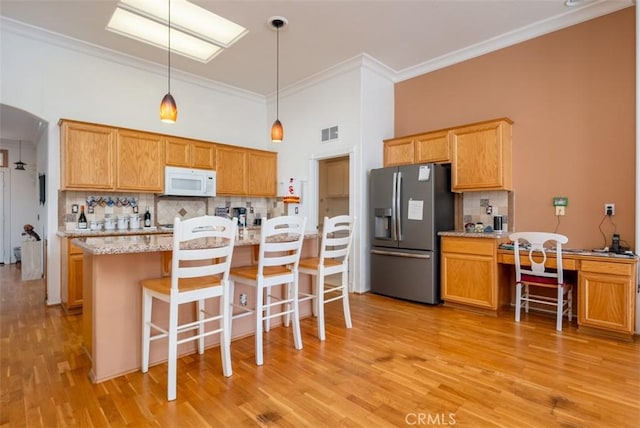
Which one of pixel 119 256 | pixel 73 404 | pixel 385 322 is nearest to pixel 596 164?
pixel 385 322

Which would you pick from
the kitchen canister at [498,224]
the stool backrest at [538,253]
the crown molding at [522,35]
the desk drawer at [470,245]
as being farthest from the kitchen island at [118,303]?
the crown molding at [522,35]

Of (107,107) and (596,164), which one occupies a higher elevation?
(107,107)

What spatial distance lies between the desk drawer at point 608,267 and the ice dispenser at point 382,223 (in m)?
2.02

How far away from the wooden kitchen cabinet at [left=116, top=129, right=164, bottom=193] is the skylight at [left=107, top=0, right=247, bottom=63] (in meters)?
1.19

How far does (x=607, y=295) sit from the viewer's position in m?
3.00

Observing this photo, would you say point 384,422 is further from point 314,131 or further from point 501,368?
point 314,131

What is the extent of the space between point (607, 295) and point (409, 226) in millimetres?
1947

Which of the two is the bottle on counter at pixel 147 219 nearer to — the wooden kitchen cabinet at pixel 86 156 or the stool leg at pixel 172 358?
the wooden kitchen cabinet at pixel 86 156

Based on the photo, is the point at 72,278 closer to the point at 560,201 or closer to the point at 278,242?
the point at 278,242

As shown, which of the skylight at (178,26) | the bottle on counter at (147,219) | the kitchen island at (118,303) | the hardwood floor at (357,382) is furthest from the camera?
the bottle on counter at (147,219)

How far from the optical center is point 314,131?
533 centimetres

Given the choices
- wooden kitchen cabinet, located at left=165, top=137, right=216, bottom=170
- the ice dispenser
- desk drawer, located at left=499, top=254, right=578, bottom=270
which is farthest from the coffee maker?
desk drawer, located at left=499, top=254, right=578, bottom=270

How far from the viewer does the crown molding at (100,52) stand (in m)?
3.79

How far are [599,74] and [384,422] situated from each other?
3930 millimetres
